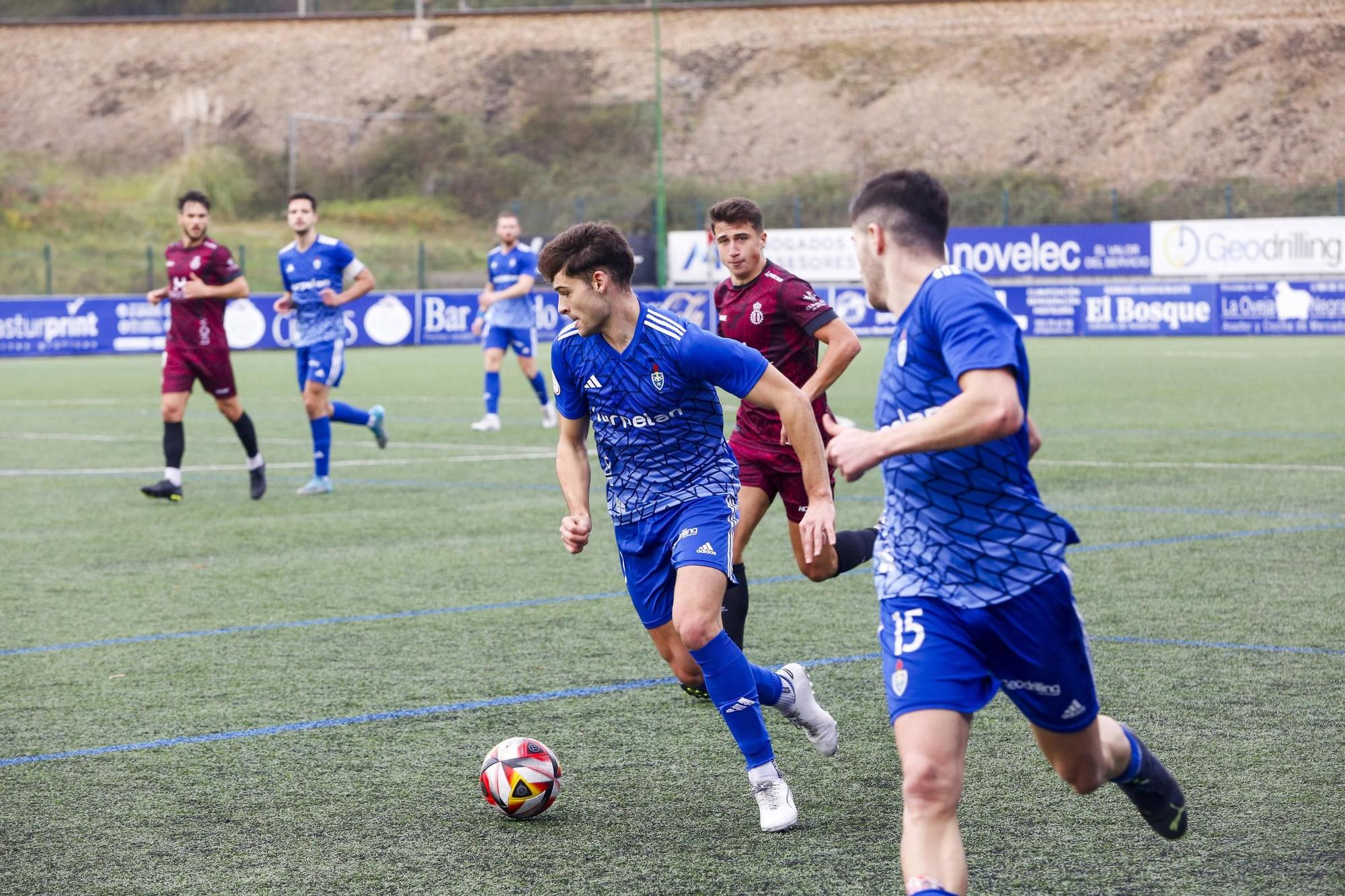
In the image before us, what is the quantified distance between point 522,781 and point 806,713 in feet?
3.38

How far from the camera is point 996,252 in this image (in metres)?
44.0

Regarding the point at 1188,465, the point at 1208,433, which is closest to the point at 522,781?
the point at 1188,465

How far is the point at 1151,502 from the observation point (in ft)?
37.6

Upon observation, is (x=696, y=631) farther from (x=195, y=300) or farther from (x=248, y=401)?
(x=248, y=401)

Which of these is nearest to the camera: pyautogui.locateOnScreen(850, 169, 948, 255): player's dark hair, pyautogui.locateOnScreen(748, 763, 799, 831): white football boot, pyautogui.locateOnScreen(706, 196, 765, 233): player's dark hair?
pyautogui.locateOnScreen(850, 169, 948, 255): player's dark hair

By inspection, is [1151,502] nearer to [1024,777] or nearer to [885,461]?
[1024,777]

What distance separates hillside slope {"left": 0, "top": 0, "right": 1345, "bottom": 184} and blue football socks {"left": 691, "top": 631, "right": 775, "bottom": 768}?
62.2 metres

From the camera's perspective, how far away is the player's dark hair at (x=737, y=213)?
6648mm

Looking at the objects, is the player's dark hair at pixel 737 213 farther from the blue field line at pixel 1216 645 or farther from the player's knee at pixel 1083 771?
the player's knee at pixel 1083 771

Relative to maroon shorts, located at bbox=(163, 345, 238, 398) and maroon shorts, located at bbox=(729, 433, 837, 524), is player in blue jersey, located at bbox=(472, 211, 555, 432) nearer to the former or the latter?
maroon shorts, located at bbox=(163, 345, 238, 398)

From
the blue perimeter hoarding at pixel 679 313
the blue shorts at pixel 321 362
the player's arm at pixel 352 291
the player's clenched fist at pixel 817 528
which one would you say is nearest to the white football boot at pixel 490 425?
the player's arm at pixel 352 291

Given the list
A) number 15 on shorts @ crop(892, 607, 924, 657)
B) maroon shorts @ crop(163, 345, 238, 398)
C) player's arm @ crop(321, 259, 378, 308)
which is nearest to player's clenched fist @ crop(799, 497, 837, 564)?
number 15 on shorts @ crop(892, 607, 924, 657)

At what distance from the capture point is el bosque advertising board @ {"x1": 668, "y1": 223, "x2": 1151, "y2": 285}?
42375 millimetres

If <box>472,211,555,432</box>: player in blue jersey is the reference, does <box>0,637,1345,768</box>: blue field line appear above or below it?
below
